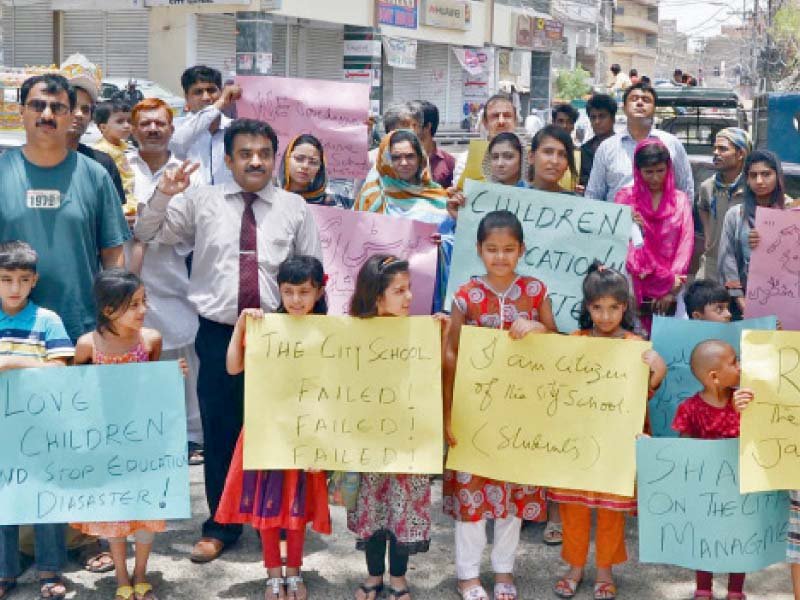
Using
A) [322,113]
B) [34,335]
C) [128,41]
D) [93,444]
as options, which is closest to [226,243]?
[34,335]

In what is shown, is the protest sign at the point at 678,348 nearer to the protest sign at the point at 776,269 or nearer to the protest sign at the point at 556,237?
the protest sign at the point at 556,237

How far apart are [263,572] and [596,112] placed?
13.3 ft

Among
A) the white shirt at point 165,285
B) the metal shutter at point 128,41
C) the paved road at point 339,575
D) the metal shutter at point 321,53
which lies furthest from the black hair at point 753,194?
the metal shutter at point 321,53

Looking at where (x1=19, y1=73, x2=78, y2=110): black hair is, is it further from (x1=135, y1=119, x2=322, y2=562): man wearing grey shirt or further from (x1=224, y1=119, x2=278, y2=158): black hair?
(x1=224, y1=119, x2=278, y2=158): black hair

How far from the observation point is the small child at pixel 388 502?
404 cm

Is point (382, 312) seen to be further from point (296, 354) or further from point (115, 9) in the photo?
point (115, 9)

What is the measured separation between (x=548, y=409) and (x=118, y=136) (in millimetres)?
3238

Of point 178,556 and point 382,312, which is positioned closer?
point 382,312

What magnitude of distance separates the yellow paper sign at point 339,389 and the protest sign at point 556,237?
72 cm

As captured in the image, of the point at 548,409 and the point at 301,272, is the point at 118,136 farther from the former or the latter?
the point at 548,409

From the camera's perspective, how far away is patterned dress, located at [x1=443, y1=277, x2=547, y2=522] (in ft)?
13.8

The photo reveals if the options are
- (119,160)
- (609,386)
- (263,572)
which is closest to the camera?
(609,386)

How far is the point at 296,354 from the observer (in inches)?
160

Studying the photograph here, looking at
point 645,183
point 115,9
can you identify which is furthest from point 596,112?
point 115,9
